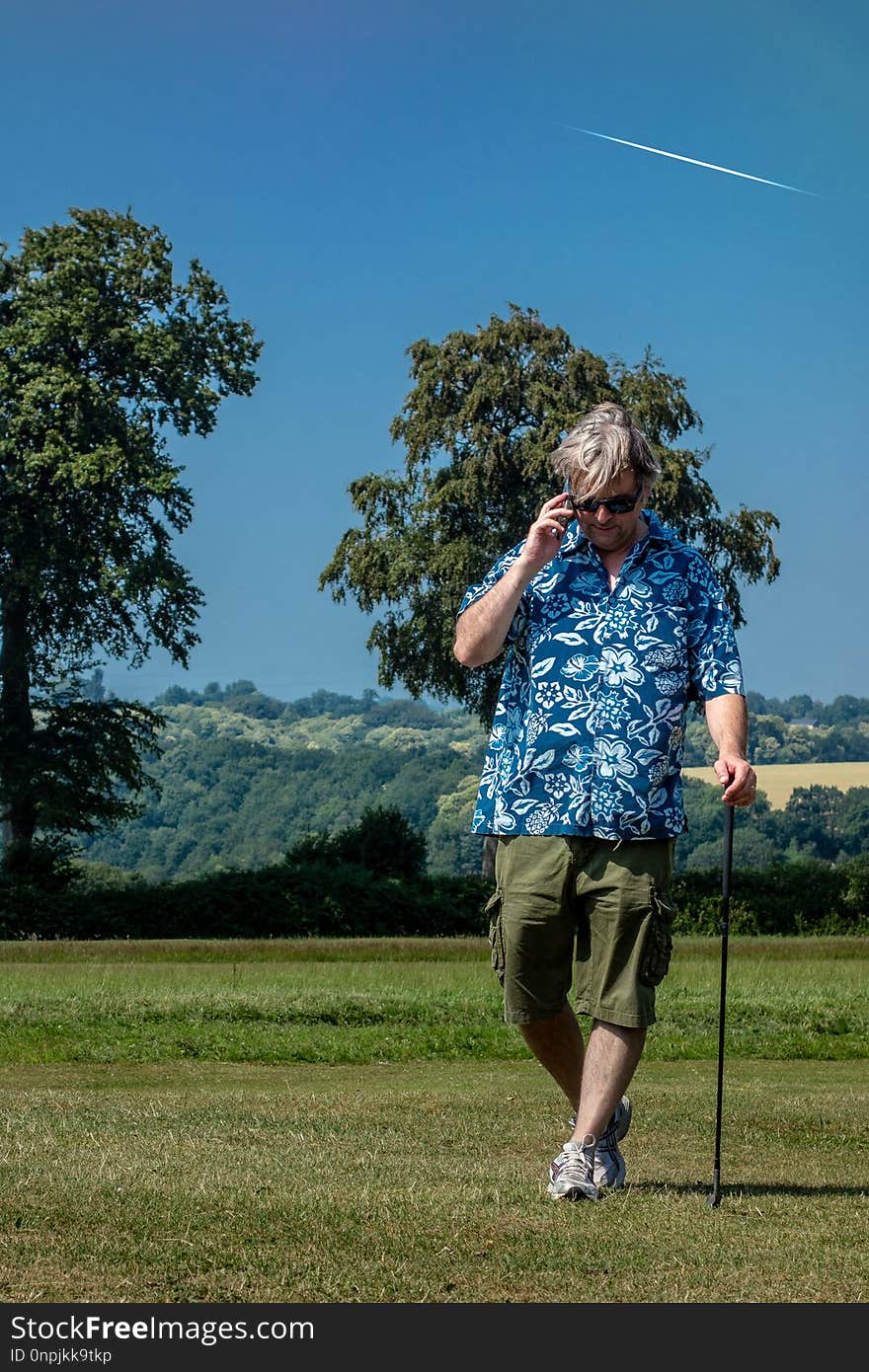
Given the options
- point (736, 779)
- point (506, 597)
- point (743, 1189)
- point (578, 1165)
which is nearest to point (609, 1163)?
point (578, 1165)

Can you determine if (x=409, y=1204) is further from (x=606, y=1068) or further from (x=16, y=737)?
(x=16, y=737)

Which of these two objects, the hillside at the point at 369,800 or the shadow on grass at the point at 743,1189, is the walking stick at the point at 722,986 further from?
the hillside at the point at 369,800

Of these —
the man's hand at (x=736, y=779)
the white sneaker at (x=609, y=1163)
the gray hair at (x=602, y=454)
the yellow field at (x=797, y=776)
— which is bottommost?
the white sneaker at (x=609, y=1163)

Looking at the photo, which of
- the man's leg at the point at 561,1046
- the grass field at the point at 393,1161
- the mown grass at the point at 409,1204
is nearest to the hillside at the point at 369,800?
the grass field at the point at 393,1161

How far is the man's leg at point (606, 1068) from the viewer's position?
541cm

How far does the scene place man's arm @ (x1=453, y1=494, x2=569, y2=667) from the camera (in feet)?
18.0

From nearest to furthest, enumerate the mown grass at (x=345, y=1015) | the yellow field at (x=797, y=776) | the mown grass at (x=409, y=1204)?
1. the mown grass at (x=409, y=1204)
2. the mown grass at (x=345, y=1015)
3. the yellow field at (x=797, y=776)

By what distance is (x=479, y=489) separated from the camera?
133ft

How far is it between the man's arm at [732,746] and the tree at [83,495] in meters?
31.5

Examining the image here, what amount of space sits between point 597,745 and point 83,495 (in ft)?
111

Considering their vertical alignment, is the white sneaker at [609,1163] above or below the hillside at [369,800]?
below

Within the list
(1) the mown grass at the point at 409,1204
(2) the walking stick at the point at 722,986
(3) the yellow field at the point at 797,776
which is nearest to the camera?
(1) the mown grass at the point at 409,1204

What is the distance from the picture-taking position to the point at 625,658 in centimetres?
554

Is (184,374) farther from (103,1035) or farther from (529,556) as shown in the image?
(529,556)
